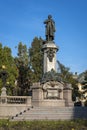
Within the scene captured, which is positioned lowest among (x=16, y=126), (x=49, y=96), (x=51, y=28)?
(x=16, y=126)

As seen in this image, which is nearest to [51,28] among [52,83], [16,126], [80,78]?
[52,83]

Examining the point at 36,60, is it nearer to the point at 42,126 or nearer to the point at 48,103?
the point at 48,103

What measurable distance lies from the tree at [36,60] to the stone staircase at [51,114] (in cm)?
1883

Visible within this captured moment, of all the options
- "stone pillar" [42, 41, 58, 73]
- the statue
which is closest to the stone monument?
"stone pillar" [42, 41, 58, 73]

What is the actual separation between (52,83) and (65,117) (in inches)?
246

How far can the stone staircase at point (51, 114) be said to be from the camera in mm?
26516

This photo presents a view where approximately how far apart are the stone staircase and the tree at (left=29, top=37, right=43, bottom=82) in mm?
18830

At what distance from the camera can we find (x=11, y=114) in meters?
29.9

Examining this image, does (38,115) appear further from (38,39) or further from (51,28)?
(38,39)

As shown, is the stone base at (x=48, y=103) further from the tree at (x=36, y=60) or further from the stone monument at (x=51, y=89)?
the tree at (x=36, y=60)

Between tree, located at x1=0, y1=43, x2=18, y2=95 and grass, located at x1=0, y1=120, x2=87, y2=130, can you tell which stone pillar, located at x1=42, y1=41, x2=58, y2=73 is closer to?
tree, located at x1=0, y1=43, x2=18, y2=95

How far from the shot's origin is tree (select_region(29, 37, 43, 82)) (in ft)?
160

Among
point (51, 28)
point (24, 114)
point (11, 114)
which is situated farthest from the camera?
point (51, 28)

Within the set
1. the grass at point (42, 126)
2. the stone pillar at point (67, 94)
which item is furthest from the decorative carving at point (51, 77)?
the grass at point (42, 126)
